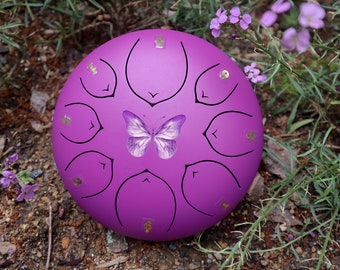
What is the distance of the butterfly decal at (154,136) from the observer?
1.75 m

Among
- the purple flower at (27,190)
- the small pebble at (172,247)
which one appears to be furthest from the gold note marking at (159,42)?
the small pebble at (172,247)

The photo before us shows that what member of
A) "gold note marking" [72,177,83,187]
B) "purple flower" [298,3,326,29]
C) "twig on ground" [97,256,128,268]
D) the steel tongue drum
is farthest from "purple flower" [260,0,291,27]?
"twig on ground" [97,256,128,268]

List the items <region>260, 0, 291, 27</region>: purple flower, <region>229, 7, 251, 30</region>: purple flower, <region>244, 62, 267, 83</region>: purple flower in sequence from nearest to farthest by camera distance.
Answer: <region>260, 0, 291, 27</region>: purple flower, <region>229, 7, 251, 30</region>: purple flower, <region>244, 62, 267, 83</region>: purple flower

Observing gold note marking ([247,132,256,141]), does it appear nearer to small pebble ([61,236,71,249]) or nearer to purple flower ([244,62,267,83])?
purple flower ([244,62,267,83])

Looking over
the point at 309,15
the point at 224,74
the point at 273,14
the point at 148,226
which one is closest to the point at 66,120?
the point at 148,226

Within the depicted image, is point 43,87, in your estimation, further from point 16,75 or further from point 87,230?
point 87,230

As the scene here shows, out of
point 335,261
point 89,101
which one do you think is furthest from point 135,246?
point 335,261

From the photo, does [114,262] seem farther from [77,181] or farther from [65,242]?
[77,181]

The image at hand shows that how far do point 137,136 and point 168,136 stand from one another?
0.10 metres

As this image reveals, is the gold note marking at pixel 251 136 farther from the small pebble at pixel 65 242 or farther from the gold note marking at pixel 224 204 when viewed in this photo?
the small pebble at pixel 65 242

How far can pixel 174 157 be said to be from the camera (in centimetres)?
175

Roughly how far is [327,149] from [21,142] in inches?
51.8

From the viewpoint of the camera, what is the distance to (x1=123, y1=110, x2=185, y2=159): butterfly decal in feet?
5.73

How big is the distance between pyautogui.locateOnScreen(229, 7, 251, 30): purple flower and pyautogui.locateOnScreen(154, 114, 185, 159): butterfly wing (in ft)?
1.15
